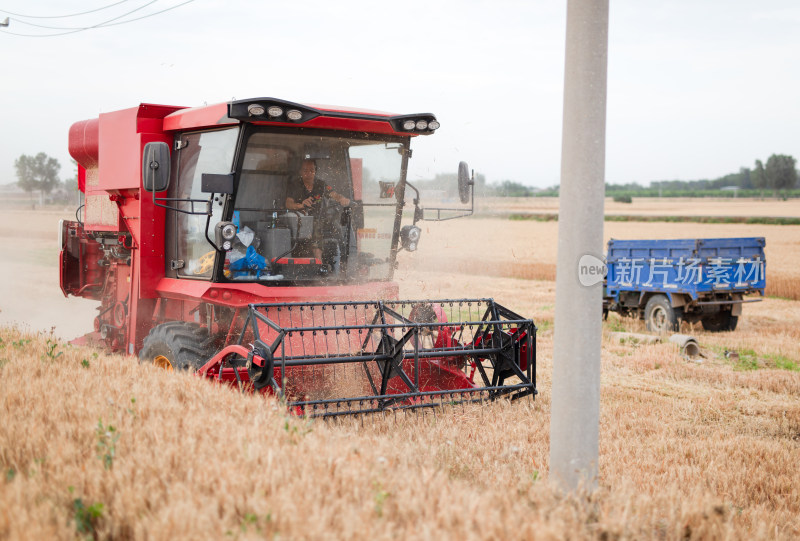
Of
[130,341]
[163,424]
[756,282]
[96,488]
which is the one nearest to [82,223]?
[130,341]

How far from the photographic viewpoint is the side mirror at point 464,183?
259 inches

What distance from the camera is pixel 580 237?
10.8 feet

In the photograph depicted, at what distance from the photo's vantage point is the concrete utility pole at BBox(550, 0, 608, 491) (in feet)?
10.7

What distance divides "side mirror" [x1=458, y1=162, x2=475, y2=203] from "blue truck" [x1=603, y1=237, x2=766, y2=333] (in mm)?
7197

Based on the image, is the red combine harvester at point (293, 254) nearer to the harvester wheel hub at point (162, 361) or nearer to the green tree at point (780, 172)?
the harvester wheel hub at point (162, 361)

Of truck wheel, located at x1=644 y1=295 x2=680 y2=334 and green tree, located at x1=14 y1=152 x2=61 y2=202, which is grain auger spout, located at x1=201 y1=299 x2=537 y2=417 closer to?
truck wheel, located at x1=644 y1=295 x2=680 y2=334

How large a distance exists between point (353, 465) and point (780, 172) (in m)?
78.3

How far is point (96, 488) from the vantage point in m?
2.62

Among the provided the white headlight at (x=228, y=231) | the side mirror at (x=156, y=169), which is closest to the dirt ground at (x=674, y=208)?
the white headlight at (x=228, y=231)

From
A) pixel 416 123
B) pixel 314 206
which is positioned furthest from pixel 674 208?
pixel 314 206

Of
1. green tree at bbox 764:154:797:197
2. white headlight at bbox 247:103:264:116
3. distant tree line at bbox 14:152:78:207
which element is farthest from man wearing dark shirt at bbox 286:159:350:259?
green tree at bbox 764:154:797:197

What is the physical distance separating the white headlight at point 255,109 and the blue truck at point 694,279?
8.98 meters

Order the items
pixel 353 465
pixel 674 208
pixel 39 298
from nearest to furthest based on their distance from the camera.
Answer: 1. pixel 353 465
2. pixel 39 298
3. pixel 674 208

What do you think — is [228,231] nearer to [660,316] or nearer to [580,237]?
[580,237]
